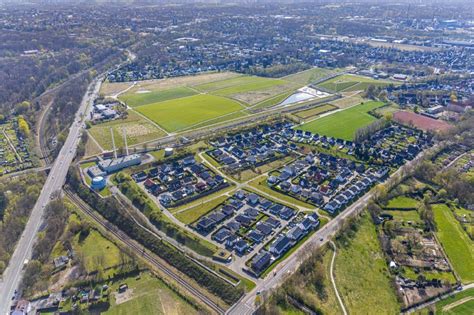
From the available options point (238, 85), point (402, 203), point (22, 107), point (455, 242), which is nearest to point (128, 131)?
point (22, 107)

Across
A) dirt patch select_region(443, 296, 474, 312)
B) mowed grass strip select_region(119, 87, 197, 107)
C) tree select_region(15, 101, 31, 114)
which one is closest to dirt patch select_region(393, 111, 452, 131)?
dirt patch select_region(443, 296, 474, 312)

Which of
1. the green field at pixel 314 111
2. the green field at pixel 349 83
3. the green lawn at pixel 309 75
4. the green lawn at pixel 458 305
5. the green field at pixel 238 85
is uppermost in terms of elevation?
the green lawn at pixel 458 305

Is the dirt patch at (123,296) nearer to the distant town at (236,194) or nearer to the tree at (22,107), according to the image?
the distant town at (236,194)

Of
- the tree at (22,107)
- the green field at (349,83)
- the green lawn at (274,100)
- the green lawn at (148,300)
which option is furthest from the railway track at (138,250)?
the green field at (349,83)

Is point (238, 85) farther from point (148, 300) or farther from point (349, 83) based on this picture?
point (148, 300)

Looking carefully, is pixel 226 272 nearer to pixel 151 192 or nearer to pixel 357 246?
pixel 357 246

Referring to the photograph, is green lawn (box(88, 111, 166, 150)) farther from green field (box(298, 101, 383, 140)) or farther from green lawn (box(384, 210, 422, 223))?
green lawn (box(384, 210, 422, 223))

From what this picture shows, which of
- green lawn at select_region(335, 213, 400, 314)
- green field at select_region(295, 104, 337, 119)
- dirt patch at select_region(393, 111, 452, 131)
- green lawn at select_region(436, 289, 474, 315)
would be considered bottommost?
green field at select_region(295, 104, 337, 119)
